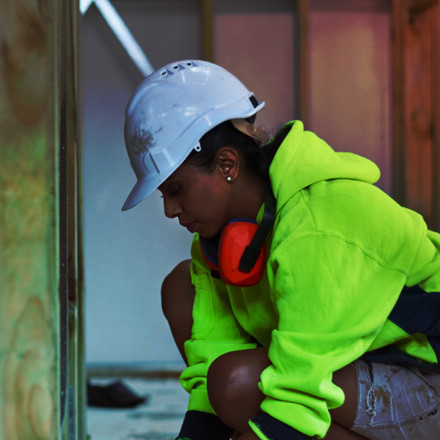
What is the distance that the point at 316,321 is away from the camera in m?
1.21

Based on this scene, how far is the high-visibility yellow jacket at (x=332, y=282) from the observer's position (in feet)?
3.94

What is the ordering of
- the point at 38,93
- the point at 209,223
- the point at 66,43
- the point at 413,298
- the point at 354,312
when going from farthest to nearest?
the point at 66,43
the point at 209,223
the point at 413,298
the point at 354,312
the point at 38,93

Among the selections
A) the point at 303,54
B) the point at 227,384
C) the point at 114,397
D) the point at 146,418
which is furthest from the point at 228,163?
the point at 303,54

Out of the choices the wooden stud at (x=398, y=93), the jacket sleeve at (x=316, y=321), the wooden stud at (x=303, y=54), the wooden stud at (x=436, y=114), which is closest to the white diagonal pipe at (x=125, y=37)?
the wooden stud at (x=303, y=54)

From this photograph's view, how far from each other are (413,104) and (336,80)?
1.16ft

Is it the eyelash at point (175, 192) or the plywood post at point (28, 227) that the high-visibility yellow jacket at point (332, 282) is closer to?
the eyelash at point (175, 192)

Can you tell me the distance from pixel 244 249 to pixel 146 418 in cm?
121

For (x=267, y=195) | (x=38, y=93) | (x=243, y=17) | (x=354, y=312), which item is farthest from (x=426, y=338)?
(x=243, y=17)

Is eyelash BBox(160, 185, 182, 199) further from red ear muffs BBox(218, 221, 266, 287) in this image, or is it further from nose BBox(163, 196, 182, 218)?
red ear muffs BBox(218, 221, 266, 287)

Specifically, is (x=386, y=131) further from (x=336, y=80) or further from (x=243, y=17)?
(x=243, y=17)

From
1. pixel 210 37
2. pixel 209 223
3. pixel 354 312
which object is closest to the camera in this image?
pixel 354 312

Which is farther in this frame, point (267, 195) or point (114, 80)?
point (114, 80)

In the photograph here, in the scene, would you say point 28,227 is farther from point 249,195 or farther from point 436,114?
point 436,114

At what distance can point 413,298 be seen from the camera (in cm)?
135
